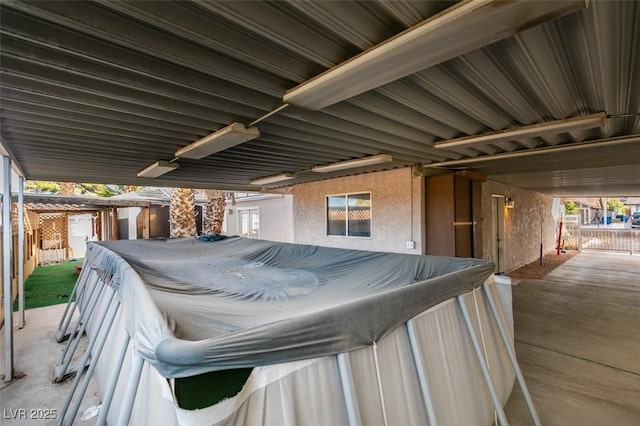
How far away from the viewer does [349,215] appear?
6.86m

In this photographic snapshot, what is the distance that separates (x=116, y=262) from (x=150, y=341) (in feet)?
7.14

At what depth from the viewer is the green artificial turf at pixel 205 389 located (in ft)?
3.29

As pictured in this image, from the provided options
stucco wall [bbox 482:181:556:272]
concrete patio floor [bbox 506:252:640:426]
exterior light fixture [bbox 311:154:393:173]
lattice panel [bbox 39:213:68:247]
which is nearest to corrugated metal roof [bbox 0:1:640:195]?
→ exterior light fixture [bbox 311:154:393:173]

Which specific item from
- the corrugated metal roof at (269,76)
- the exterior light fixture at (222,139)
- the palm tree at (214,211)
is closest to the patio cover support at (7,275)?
the corrugated metal roof at (269,76)

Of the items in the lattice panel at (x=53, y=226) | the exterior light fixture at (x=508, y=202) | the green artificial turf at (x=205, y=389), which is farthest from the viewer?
the lattice panel at (x=53, y=226)

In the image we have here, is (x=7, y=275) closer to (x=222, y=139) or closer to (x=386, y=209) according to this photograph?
(x=222, y=139)

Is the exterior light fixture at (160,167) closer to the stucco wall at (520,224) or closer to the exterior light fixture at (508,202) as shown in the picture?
the stucco wall at (520,224)

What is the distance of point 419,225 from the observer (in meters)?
5.54

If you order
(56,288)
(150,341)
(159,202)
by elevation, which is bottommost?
(56,288)

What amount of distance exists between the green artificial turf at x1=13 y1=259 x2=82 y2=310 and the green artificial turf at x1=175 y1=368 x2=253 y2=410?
789 centimetres

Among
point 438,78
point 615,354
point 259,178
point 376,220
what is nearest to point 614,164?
point 615,354

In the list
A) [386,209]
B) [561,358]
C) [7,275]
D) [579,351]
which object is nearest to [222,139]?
[7,275]

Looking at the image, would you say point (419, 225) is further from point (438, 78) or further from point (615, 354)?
point (438, 78)

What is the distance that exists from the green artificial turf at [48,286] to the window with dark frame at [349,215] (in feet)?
21.4
